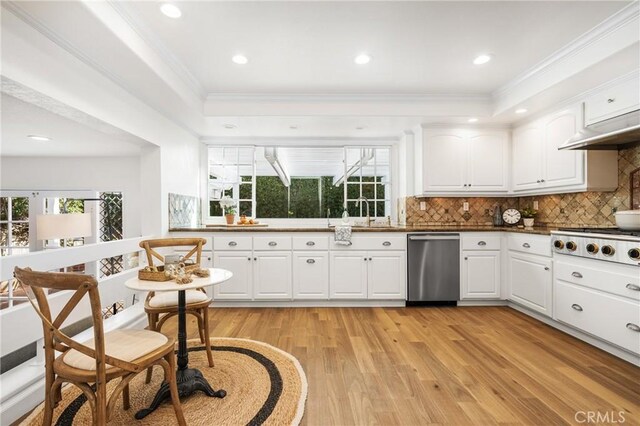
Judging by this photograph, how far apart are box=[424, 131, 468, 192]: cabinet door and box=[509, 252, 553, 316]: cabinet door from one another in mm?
1079

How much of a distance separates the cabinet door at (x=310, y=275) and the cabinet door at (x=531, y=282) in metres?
2.09

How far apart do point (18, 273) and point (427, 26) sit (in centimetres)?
270

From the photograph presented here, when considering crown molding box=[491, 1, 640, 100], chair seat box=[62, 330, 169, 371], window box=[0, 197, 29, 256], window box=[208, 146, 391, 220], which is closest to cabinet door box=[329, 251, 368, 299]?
window box=[208, 146, 391, 220]

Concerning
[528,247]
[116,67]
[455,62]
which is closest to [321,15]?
[455,62]

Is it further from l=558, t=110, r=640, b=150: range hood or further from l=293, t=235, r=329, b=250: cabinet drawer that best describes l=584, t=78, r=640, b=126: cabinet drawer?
l=293, t=235, r=329, b=250: cabinet drawer

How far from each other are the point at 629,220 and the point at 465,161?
1754 millimetres

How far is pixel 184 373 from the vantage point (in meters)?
1.85

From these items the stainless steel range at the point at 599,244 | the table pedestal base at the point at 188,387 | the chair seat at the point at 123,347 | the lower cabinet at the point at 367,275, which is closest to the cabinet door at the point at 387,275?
the lower cabinet at the point at 367,275

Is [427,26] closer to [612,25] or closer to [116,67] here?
[612,25]

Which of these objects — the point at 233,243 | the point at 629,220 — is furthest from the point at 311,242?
the point at 629,220

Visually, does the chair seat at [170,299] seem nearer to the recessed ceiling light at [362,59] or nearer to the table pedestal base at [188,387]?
the table pedestal base at [188,387]

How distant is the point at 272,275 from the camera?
357cm

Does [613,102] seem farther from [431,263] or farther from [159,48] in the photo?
[159,48]

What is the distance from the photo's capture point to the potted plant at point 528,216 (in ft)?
12.3
